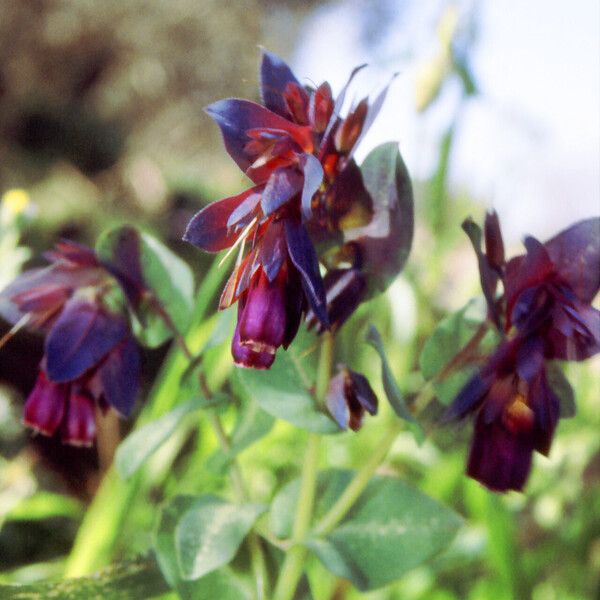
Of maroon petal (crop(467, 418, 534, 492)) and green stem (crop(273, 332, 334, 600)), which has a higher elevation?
maroon petal (crop(467, 418, 534, 492))

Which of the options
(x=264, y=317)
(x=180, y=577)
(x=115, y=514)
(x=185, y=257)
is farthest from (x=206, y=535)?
(x=185, y=257)

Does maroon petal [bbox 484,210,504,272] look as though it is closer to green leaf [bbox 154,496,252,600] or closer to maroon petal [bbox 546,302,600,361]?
maroon petal [bbox 546,302,600,361]

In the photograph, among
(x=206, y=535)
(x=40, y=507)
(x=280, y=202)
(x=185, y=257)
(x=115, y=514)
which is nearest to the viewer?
(x=280, y=202)

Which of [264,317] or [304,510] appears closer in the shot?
[264,317]

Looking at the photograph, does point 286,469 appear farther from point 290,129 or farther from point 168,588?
point 290,129

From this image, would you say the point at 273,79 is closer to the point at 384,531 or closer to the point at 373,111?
the point at 373,111

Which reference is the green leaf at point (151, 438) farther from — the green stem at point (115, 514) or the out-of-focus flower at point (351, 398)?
the green stem at point (115, 514)

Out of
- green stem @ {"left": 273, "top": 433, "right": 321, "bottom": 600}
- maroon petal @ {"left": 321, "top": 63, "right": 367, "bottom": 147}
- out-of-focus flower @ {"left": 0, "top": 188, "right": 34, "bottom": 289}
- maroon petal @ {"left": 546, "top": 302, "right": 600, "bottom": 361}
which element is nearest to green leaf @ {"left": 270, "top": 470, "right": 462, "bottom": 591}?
green stem @ {"left": 273, "top": 433, "right": 321, "bottom": 600}

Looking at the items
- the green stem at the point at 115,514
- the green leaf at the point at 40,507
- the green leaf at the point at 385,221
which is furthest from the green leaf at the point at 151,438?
the green leaf at the point at 40,507
